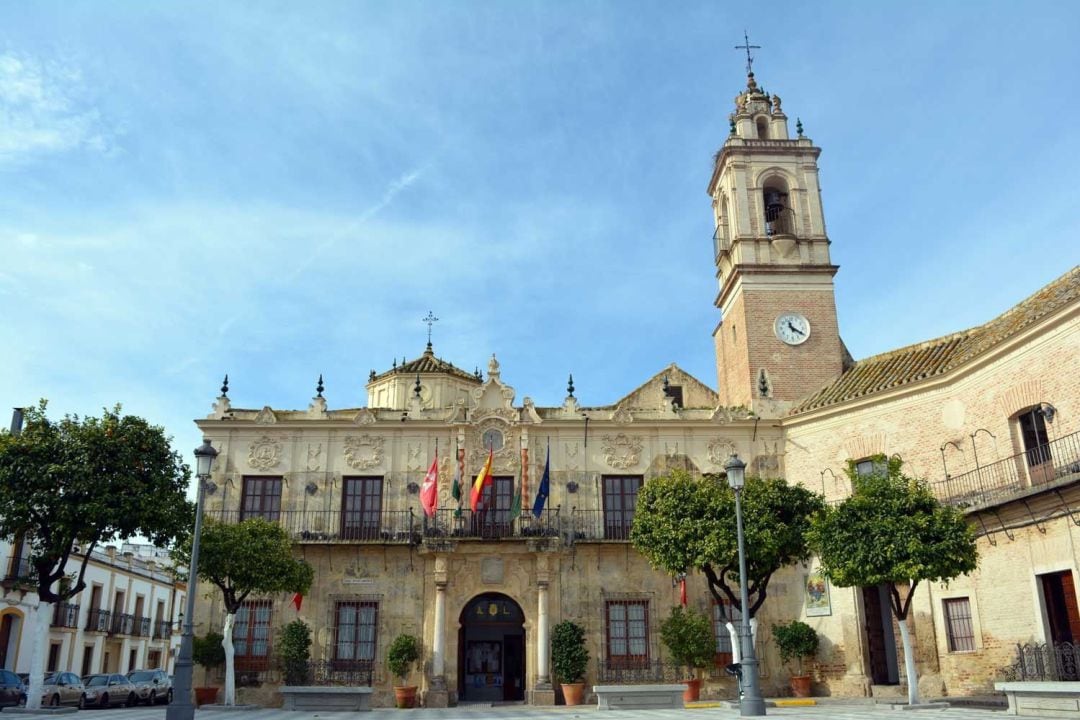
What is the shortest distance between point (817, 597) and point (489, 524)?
9104 mm

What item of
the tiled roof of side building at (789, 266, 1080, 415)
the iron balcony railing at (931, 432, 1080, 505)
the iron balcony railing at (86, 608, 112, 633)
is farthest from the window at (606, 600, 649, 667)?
the iron balcony railing at (86, 608, 112, 633)

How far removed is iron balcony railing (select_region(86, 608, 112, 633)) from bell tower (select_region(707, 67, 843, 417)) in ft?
86.5

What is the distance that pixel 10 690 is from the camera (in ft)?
67.8

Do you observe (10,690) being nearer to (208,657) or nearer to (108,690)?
(108,690)

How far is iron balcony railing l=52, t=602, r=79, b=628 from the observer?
3206cm

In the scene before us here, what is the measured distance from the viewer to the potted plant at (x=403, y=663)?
21.9m

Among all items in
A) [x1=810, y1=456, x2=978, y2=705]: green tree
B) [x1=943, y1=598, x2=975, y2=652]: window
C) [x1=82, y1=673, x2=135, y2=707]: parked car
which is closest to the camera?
[x1=810, y1=456, x2=978, y2=705]: green tree

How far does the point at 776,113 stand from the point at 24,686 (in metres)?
28.1

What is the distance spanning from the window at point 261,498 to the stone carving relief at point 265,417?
1606 millimetres

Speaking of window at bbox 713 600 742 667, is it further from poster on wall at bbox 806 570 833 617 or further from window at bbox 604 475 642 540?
window at bbox 604 475 642 540

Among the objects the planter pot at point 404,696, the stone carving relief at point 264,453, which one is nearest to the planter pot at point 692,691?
the planter pot at point 404,696

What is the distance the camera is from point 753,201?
28.0 m

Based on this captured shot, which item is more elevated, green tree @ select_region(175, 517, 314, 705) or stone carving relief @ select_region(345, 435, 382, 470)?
stone carving relief @ select_region(345, 435, 382, 470)

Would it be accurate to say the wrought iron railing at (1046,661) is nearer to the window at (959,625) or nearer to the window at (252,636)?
the window at (959,625)
